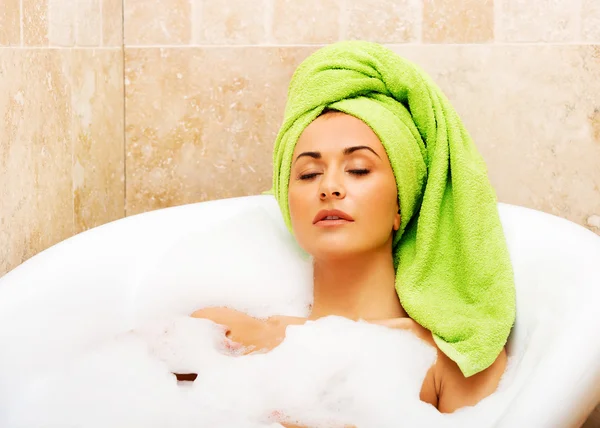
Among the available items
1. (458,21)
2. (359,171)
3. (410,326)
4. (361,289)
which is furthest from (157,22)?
(410,326)

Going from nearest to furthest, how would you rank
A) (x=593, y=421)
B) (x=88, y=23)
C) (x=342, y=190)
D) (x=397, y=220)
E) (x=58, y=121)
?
1. (x=593, y=421)
2. (x=342, y=190)
3. (x=397, y=220)
4. (x=58, y=121)
5. (x=88, y=23)

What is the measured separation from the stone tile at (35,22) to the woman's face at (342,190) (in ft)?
1.84

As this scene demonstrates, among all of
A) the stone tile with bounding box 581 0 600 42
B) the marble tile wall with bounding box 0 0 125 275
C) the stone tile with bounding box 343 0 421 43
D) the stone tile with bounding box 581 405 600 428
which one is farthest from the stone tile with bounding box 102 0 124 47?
the stone tile with bounding box 581 405 600 428

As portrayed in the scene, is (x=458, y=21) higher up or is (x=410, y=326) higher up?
(x=458, y=21)

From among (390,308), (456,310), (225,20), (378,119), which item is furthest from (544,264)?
(225,20)

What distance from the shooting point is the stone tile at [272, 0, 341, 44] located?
6.22 ft

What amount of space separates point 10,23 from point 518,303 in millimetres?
1022

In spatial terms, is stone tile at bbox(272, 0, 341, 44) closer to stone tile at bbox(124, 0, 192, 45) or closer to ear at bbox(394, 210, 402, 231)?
stone tile at bbox(124, 0, 192, 45)

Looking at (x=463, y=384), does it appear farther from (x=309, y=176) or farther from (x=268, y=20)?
(x=268, y=20)

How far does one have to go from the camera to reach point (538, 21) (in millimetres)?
1819

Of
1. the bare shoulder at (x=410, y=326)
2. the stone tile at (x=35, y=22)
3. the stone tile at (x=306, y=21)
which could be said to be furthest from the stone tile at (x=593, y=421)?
the stone tile at (x=35, y=22)

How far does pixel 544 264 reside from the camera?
1329mm

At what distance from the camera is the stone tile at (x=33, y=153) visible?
1393mm

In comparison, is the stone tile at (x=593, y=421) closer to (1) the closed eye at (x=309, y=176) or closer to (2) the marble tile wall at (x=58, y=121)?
(1) the closed eye at (x=309, y=176)
